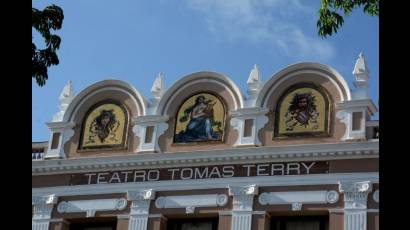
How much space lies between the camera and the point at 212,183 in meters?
21.8

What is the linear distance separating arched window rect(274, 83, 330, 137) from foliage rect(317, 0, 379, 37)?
1138 cm

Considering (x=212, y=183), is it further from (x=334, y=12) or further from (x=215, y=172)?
(x=334, y=12)

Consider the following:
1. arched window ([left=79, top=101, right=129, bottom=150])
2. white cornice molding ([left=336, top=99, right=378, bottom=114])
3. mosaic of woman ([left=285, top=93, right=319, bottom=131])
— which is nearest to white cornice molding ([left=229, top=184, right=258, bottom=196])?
mosaic of woman ([left=285, top=93, right=319, bottom=131])

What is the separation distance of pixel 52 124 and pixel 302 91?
32.4 feet

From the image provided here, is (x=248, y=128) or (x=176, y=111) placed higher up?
(x=176, y=111)

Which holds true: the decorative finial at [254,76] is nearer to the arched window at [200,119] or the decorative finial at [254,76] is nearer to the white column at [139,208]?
the arched window at [200,119]

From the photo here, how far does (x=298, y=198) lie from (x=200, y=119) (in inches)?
190

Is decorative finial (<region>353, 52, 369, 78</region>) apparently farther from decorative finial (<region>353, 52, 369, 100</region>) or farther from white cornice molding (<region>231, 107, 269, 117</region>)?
white cornice molding (<region>231, 107, 269, 117</region>)

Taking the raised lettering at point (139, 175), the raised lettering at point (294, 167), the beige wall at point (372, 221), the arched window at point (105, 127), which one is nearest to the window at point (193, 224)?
the raised lettering at point (139, 175)

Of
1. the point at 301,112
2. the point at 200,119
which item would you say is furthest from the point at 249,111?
the point at 200,119

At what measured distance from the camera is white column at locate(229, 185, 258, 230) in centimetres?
2089
